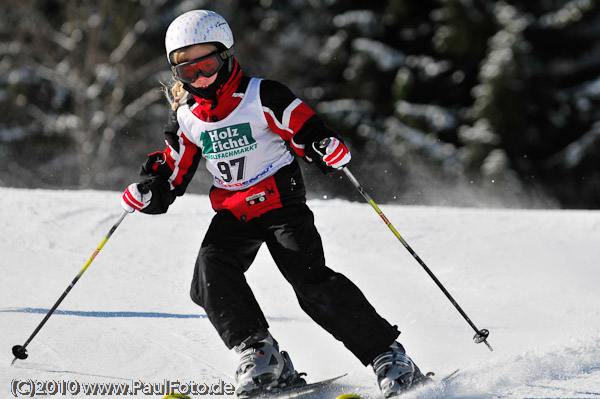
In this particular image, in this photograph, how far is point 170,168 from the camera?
350 centimetres

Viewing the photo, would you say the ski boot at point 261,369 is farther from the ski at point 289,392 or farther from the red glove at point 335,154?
the red glove at point 335,154

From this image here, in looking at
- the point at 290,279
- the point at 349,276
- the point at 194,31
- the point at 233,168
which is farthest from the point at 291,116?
the point at 349,276

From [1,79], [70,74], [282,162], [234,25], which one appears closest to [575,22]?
[234,25]

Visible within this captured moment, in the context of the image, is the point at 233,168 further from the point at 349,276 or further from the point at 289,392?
the point at 349,276

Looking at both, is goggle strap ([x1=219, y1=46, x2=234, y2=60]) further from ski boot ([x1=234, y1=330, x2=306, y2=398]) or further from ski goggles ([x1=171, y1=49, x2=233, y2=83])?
ski boot ([x1=234, y1=330, x2=306, y2=398])

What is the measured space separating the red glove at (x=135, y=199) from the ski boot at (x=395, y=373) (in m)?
1.15

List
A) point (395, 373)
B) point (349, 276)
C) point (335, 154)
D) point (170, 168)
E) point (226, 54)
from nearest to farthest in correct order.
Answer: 1. point (395, 373)
2. point (335, 154)
3. point (226, 54)
4. point (170, 168)
5. point (349, 276)

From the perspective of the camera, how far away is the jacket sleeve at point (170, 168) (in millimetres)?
3434

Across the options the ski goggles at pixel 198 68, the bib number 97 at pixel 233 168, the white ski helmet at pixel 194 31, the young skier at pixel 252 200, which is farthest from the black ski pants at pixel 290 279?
the white ski helmet at pixel 194 31

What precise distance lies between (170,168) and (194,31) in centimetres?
61

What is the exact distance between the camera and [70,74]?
18.4 meters

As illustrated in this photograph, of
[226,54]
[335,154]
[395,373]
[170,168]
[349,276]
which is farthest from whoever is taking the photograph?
[349,276]

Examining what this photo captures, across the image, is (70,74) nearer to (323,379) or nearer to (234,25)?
(234,25)

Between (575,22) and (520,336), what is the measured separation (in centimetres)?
1751
